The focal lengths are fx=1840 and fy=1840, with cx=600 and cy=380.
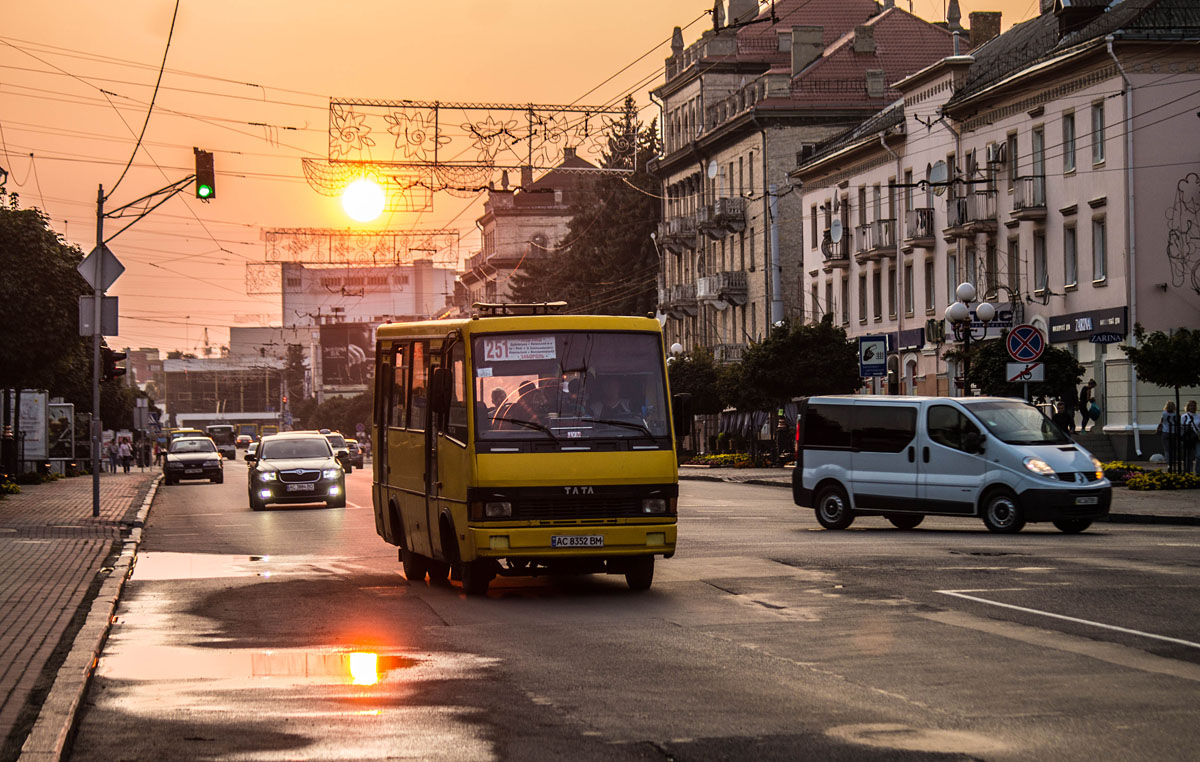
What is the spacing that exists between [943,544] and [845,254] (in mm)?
46938

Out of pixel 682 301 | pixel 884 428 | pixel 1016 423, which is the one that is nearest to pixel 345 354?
pixel 682 301

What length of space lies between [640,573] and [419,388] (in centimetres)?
316

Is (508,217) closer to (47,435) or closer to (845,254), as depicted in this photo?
(845,254)

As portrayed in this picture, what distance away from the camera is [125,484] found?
180ft

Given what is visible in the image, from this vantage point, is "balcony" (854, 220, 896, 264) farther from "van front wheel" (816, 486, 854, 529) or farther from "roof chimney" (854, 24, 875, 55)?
"van front wheel" (816, 486, 854, 529)

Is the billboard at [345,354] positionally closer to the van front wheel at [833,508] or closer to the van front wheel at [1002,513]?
the van front wheel at [833,508]

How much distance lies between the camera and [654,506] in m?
16.1

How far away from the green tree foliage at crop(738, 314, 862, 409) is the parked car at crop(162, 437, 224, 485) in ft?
56.9

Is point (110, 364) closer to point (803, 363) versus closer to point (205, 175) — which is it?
point (205, 175)

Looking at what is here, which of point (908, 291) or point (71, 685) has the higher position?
point (908, 291)

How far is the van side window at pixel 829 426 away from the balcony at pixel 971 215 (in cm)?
2907

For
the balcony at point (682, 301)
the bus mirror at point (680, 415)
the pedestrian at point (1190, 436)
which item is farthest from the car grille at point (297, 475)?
the balcony at point (682, 301)

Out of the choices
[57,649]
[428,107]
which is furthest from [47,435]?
[57,649]

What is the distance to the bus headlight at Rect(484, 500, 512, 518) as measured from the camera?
1572 cm
